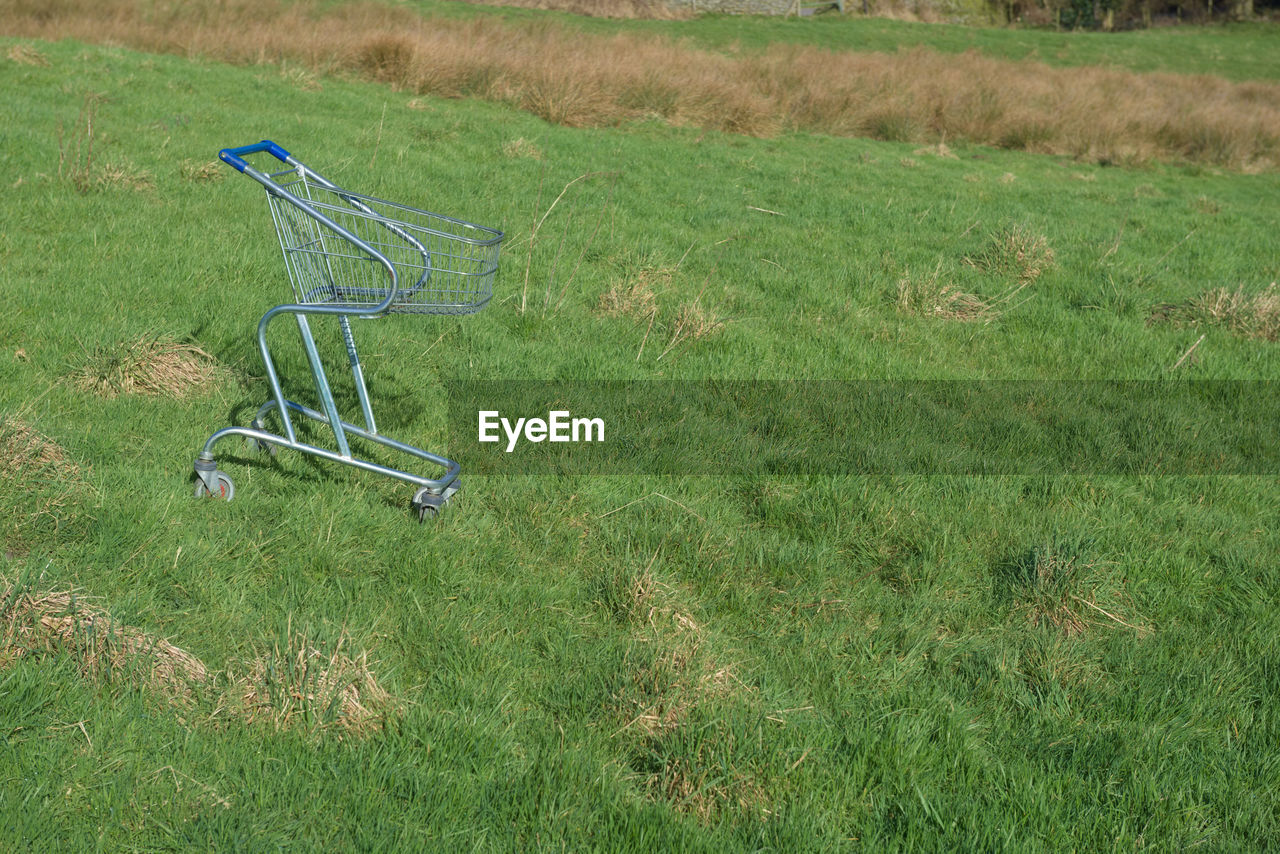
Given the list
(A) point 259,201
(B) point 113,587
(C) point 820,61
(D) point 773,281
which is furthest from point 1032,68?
(B) point 113,587

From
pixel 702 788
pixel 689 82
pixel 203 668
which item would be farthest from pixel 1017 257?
pixel 689 82

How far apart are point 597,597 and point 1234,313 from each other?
6.30 metres

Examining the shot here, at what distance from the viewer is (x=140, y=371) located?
4.70 metres

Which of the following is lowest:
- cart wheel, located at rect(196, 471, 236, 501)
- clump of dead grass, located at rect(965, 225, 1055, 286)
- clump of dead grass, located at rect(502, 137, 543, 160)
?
cart wheel, located at rect(196, 471, 236, 501)

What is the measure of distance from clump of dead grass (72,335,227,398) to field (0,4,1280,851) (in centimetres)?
2

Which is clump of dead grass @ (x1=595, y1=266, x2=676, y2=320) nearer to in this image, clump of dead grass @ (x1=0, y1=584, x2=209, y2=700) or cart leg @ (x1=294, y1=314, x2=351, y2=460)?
cart leg @ (x1=294, y1=314, x2=351, y2=460)

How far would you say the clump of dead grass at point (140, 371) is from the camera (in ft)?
15.3

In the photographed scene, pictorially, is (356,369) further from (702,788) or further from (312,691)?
(702,788)

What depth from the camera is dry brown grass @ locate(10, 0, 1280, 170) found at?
52.1 ft

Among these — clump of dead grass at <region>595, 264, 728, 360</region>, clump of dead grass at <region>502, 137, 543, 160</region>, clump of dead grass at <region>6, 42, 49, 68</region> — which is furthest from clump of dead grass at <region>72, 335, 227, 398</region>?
clump of dead grass at <region>6, 42, 49, 68</region>

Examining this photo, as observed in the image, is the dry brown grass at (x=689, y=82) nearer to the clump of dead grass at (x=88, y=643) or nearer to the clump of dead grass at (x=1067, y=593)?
the clump of dead grass at (x=1067, y=593)

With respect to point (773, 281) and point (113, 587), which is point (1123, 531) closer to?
point (773, 281)

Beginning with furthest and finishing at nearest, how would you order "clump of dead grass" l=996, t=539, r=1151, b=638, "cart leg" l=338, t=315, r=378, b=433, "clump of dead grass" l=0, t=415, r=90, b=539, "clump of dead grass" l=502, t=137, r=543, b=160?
"clump of dead grass" l=502, t=137, r=543, b=160
"cart leg" l=338, t=315, r=378, b=433
"clump of dead grass" l=996, t=539, r=1151, b=638
"clump of dead grass" l=0, t=415, r=90, b=539

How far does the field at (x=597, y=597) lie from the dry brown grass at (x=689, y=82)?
9192 mm
